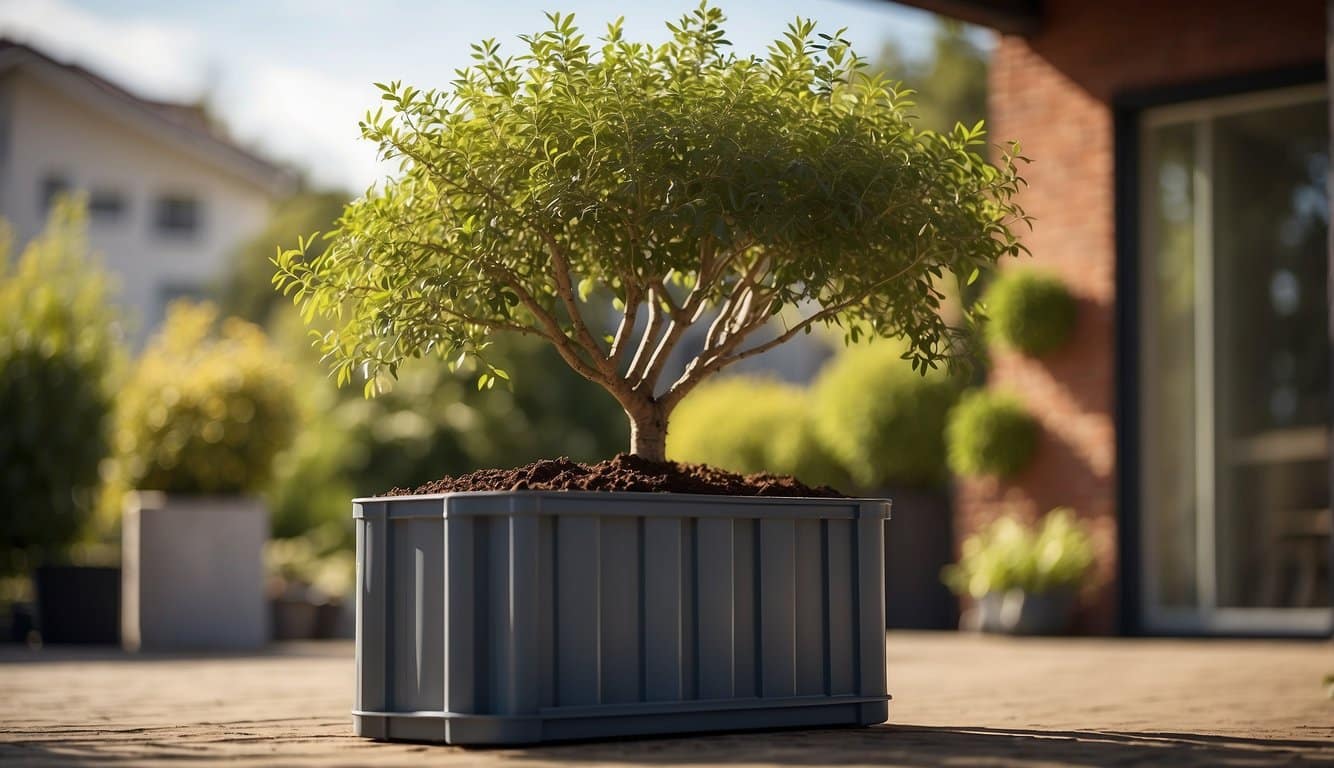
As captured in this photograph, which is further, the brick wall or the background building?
the brick wall

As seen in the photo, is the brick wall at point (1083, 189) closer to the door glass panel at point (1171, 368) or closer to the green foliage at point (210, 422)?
the door glass panel at point (1171, 368)

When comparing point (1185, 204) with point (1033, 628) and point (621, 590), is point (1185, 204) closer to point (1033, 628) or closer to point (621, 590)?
point (1033, 628)

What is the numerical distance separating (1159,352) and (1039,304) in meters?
0.83

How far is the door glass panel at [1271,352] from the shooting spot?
10.4 meters

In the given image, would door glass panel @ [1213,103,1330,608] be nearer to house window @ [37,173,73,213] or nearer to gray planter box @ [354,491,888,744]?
gray planter box @ [354,491,888,744]

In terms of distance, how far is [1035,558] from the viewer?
10.7 m

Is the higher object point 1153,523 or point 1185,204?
point 1185,204

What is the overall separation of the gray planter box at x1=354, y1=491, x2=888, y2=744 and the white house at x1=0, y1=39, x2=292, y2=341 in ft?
78.0

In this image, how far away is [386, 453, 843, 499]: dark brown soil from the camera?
4.32 metres

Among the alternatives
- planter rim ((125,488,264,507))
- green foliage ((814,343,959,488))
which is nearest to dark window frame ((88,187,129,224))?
green foliage ((814,343,959,488))

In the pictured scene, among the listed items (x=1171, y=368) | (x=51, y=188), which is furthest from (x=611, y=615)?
(x=51, y=188)

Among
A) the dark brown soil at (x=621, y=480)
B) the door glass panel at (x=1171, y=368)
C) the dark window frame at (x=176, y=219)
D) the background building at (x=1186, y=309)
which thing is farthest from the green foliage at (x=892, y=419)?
the dark window frame at (x=176, y=219)

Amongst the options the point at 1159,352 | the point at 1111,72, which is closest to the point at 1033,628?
the point at 1159,352

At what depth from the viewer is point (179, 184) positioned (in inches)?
1168
